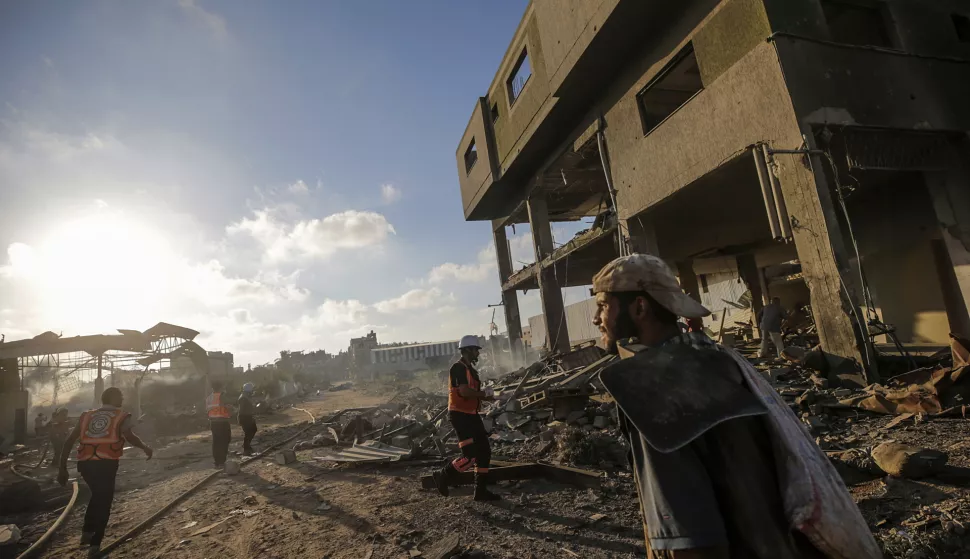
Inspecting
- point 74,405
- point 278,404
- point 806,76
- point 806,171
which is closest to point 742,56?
point 806,76

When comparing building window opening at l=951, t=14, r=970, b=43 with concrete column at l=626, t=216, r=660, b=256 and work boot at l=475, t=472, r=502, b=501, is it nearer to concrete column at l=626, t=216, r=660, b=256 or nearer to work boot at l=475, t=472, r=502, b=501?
concrete column at l=626, t=216, r=660, b=256

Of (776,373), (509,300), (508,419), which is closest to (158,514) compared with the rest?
(508,419)

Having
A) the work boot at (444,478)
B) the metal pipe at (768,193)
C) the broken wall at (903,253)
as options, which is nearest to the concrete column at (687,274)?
the broken wall at (903,253)

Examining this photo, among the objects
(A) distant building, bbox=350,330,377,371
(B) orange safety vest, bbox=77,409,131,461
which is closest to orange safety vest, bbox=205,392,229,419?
(B) orange safety vest, bbox=77,409,131,461

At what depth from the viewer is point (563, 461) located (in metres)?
5.99

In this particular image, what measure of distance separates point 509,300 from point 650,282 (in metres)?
16.3

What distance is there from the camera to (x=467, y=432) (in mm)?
5230

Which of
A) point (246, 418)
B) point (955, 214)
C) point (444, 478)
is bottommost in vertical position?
point (444, 478)

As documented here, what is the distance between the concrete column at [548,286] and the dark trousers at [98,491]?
35.7ft

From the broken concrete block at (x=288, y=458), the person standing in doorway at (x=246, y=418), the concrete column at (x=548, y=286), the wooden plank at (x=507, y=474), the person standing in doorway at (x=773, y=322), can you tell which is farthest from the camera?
the concrete column at (x=548, y=286)

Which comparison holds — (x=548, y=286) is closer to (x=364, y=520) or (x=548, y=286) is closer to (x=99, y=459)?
(x=364, y=520)

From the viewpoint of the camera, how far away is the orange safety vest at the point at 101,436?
202 inches

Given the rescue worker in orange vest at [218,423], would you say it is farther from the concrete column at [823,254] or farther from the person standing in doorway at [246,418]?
the concrete column at [823,254]

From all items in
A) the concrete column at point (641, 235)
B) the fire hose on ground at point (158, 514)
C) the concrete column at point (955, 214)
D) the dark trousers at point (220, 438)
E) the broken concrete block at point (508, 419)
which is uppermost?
the concrete column at point (641, 235)
